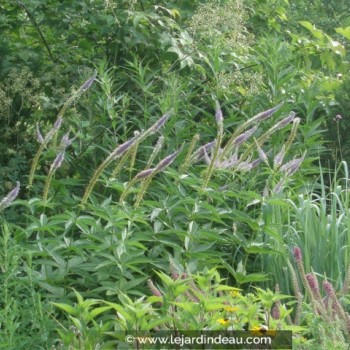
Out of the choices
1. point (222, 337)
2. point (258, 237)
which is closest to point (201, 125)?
point (258, 237)

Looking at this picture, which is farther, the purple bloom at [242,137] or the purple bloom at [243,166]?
the purple bloom at [243,166]

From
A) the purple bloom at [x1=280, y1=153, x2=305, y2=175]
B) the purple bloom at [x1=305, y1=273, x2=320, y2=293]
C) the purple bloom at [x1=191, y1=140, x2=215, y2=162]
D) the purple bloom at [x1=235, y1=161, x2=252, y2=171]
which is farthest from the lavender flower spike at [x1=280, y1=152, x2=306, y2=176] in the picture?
the purple bloom at [x1=305, y1=273, x2=320, y2=293]

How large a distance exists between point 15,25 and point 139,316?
428 cm

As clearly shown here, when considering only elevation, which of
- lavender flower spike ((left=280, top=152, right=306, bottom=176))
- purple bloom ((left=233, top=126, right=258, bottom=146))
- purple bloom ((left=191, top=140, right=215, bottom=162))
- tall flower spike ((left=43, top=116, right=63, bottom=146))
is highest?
tall flower spike ((left=43, top=116, right=63, bottom=146))

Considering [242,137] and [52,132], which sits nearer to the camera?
[52,132]

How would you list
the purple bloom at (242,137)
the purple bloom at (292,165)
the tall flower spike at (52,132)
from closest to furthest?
the tall flower spike at (52,132)
the purple bloom at (242,137)
the purple bloom at (292,165)

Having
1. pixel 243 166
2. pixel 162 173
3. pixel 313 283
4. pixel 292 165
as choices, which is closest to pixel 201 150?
pixel 243 166

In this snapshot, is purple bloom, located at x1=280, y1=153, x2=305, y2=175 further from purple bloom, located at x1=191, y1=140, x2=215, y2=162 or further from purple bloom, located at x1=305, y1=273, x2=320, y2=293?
purple bloom, located at x1=305, y1=273, x2=320, y2=293

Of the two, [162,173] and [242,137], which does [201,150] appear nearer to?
[242,137]

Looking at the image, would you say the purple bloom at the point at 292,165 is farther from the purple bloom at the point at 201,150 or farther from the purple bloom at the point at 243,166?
the purple bloom at the point at 201,150

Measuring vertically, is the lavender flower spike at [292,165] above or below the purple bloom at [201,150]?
below

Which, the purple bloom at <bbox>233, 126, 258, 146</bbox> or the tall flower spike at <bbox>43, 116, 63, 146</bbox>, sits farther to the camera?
the purple bloom at <bbox>233, 126, 258, 146</bbox>

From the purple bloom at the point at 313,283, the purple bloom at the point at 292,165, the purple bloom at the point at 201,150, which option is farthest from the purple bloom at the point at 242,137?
the purple bloom at the point at 313,283

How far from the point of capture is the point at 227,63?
21.0 feet
